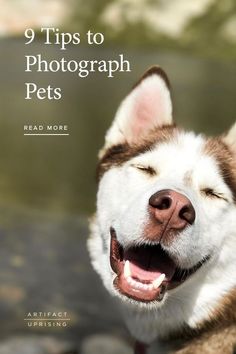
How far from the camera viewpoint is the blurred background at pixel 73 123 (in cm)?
488

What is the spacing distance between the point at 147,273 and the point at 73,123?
2738 millimetres

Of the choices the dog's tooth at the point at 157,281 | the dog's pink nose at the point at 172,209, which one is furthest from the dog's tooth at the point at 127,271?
the dog's pink nose at the point at 172,209

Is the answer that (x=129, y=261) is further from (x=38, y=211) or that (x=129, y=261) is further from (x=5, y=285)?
(x=38, y=211)

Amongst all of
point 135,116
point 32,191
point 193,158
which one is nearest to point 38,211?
point 32,191

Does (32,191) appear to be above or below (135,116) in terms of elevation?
below

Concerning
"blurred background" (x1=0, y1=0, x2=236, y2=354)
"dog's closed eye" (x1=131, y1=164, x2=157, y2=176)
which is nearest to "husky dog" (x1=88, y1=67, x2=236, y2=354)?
"dog's closed eye" (x1=131, y1=164, x2=157, y2=176)

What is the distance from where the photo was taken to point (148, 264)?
134 inches

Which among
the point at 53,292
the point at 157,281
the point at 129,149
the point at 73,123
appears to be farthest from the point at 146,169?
the point at 73,123

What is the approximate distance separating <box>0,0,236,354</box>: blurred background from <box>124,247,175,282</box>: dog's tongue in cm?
153

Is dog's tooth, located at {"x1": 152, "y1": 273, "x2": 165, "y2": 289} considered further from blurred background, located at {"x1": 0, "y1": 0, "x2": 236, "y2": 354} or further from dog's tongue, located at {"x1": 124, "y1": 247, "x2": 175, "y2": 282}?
blurred background, located at {"x1": 0, "y1": 0, "x2": 236, "y2": 354}

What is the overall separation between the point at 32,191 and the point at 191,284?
3006 millimetres

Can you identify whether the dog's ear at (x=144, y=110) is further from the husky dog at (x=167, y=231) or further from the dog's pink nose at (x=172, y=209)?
the dog's pink nose at (x=172, y=209)

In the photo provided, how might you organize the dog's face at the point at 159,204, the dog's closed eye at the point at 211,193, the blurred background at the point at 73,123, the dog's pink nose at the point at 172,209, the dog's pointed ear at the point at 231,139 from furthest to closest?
the blurred background at the point at 73,123
the dog's pointed ear at the point at 231,139
the dog's closed eye at the point at 211,193
the dog's face at the point at 159,204
the dog's pink nose at the point at 172,209

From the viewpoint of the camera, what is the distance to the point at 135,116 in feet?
12.6
